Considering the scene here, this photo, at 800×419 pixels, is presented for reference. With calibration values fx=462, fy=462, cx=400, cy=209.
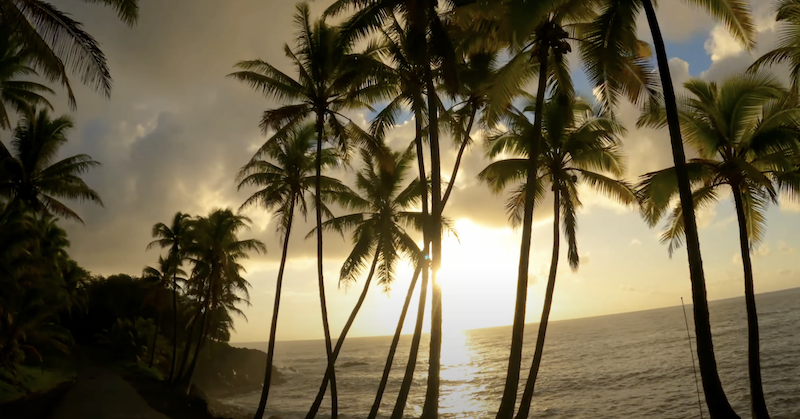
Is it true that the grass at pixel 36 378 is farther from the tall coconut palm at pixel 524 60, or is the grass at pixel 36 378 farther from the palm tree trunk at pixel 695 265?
the palm tree trunk at pixel 695 265

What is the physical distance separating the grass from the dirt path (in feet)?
3.21

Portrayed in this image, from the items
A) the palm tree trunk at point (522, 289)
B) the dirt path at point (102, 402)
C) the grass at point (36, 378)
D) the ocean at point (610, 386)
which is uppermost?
the palm tree trunk at point (522, 289)

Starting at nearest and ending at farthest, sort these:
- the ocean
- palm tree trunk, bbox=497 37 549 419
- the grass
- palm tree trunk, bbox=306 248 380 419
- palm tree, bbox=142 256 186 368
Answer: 1. palm tree trunk, bbox=497 37 549 419
2. palm tree trunk, bbox=306 248 380 419
3. the grass
4. the ocean
5. palm tree, bbox=142 256 186 368

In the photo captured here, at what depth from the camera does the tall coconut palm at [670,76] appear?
7250mm

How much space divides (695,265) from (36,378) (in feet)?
90.8

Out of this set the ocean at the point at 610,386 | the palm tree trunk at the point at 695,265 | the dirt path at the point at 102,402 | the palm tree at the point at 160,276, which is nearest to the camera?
the palm tree trunk at the point at 695,265

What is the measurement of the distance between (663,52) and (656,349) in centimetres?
5171

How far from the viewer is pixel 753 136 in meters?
10.7

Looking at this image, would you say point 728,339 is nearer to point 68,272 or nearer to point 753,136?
point 753,136

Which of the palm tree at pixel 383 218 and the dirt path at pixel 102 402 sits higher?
the palm tree at pixel 383 218

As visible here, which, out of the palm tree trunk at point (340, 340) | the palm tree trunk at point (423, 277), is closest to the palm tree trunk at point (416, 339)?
the palm tree trunk at point (423, 277)

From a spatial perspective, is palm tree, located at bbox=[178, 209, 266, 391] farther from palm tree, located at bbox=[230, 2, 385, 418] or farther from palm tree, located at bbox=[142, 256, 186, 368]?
palm tree, located at bbox=[230, 2, 385, 418]

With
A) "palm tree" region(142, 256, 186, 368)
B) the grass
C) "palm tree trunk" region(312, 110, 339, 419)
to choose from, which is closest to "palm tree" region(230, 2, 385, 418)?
"palm tree trunk" region(312, 110, 339, 419)

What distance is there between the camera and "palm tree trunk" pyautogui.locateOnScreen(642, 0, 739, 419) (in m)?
7.13
